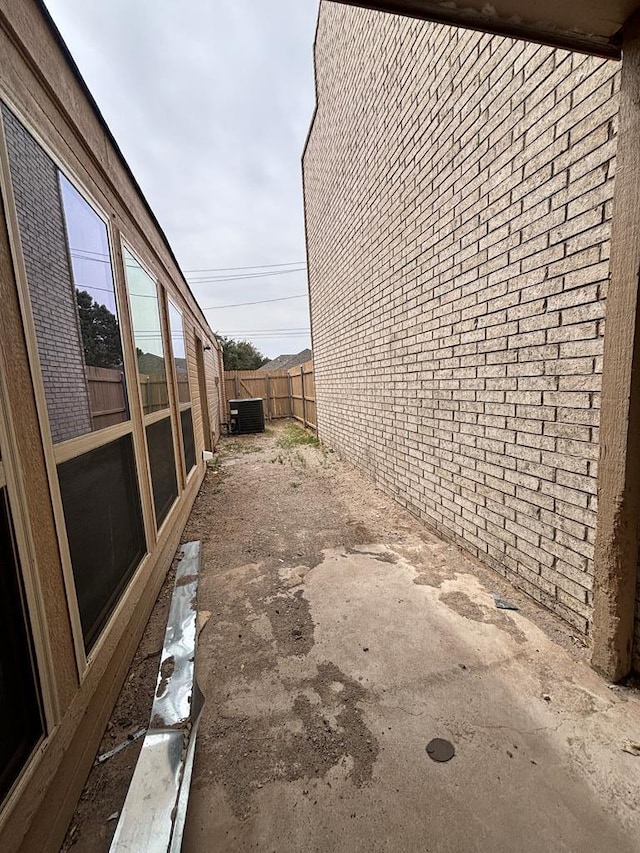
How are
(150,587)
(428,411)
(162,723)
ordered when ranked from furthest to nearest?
(428,411)
(150,587)
(162,723)

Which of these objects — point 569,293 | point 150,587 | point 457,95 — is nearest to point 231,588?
point 150,587

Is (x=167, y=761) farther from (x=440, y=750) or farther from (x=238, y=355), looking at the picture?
(x=238, y=355)

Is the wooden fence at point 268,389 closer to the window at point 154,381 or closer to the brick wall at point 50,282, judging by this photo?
the window at point 154,381

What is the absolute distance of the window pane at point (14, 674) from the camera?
1014mm

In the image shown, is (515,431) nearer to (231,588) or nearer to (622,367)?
(622,367)

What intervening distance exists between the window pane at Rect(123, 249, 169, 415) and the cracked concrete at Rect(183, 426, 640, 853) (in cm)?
158

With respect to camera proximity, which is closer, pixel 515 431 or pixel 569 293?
pixel 569 293

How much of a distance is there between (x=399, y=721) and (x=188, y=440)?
4.02m

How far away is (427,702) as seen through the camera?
5.20ft

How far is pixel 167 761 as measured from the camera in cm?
128

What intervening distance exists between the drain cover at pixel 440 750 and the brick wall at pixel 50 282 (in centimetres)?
187

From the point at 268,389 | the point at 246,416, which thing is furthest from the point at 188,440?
the point at 268,389

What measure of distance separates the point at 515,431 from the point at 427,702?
1.58 metres

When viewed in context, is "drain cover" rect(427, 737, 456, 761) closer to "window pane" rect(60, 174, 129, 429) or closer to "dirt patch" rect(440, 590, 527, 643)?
"dirt patch" rect(440, 590, 527, 643)
